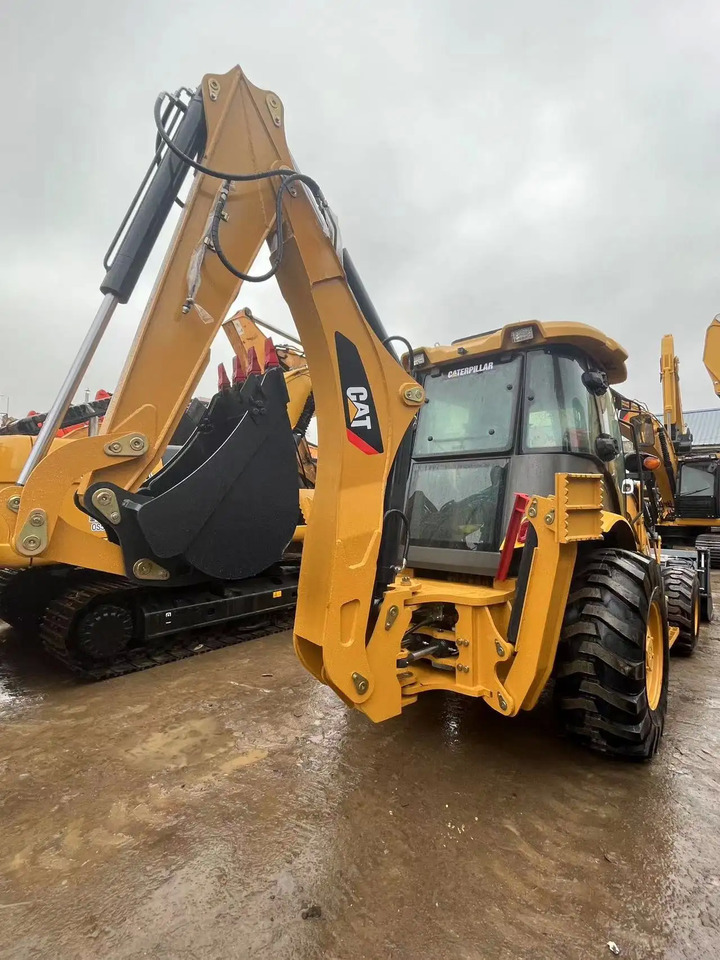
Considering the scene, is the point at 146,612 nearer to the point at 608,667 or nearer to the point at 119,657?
the point at 119,657

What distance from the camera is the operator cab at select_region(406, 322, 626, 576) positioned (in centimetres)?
298

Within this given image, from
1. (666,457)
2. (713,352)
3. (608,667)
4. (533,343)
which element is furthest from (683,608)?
(713,352)

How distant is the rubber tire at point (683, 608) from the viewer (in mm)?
4551

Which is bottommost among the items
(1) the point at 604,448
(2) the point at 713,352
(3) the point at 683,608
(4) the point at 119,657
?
(4) the point at 119,657

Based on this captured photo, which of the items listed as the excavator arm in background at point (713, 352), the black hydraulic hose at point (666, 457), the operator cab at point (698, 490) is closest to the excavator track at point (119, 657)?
the black hydraulic hose at point (666, 457)

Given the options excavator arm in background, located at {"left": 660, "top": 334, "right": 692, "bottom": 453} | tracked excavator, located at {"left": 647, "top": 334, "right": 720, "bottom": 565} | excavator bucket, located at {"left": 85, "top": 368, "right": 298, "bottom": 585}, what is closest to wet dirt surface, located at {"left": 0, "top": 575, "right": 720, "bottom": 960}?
excavator bucket, located at {"left": 85, "top": 368, "right": 298, "bottom": 585}

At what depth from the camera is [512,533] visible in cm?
266

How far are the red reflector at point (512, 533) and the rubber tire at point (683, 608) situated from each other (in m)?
2.61

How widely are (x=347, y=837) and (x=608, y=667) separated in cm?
139

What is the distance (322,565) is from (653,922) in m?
1.65

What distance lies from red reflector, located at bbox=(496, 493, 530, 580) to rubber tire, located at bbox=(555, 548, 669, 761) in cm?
40

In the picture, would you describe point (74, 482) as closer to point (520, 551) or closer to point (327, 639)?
point (327, 639)

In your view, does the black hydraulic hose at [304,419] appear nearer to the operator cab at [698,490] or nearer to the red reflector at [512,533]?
the red reflector at [512,533]

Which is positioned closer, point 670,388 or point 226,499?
point 226,499
